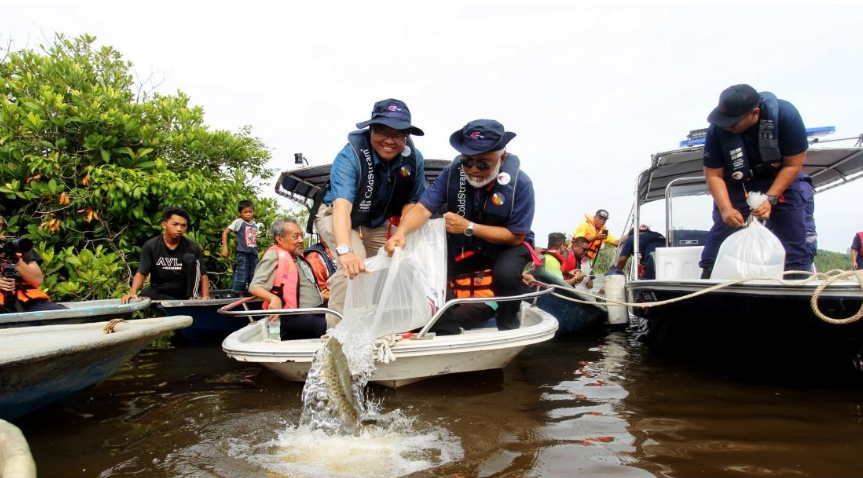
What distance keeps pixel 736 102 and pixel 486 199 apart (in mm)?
1792

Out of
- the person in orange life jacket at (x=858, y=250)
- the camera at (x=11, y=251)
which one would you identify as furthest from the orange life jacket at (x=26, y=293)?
the person in orange life jacket at (x=858, y=250)

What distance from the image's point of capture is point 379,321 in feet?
11.5

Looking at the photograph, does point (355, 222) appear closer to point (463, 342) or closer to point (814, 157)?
point (463, 342)

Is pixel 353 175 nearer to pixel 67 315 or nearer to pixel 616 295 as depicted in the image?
pixel 67 315

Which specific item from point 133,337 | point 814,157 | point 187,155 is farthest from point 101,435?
point 814,157

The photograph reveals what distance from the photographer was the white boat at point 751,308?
328 centimetres

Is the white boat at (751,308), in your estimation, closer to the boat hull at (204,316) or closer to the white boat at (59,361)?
the white boat at (59,361)

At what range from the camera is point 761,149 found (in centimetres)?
395

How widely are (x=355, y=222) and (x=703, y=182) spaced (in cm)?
438

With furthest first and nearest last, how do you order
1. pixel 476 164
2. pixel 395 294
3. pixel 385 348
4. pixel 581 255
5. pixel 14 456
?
pixel 581 255
pixel 476 164
pixel 395 294
pixel 385 348
pixel 14 456

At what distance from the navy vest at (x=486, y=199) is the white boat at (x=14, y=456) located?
2.93 metres

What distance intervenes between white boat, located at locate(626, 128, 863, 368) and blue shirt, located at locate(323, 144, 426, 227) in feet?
6.77

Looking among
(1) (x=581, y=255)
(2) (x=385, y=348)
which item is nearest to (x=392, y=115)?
(2) (x=385, y=348)

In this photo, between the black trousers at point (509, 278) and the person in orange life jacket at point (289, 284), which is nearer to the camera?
the black trousers at point (509, 278)
